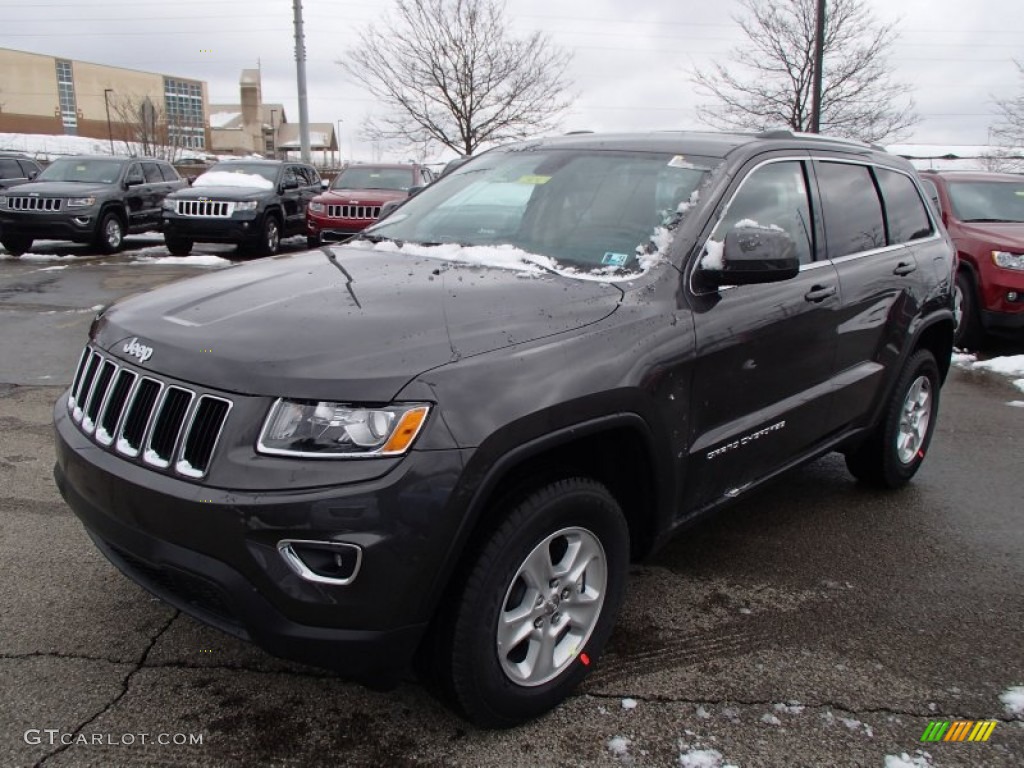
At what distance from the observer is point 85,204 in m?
13.8

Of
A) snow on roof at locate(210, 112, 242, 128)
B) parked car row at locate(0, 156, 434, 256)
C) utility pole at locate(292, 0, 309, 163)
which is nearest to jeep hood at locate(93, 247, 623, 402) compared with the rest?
parked car row at locate(0, 156, 434, 256)

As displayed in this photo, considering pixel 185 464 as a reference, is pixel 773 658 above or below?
below

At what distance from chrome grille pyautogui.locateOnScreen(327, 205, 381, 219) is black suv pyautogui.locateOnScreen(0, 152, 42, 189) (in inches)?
334

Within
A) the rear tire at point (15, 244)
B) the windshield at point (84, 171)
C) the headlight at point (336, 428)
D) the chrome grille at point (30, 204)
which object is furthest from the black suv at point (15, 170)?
the headlight at point (336, 428)

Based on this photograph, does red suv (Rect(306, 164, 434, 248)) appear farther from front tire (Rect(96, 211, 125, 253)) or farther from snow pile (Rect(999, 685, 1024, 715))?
snow pile (Rect(999, 685, 1024, 715))

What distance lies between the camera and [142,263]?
1311 cm

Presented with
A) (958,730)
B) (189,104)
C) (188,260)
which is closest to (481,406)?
(958,730)

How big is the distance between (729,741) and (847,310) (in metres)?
2.04

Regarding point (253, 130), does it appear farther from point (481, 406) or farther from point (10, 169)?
point (481, 406)

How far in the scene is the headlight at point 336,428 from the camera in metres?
2.06

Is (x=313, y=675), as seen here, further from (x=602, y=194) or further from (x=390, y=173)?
(x=390, y=173)

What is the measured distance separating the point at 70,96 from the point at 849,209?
306ft

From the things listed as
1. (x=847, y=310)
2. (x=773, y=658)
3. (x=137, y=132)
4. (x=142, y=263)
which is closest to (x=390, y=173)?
(x=142, y=263)

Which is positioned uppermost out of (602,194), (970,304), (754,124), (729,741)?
(754,124)
